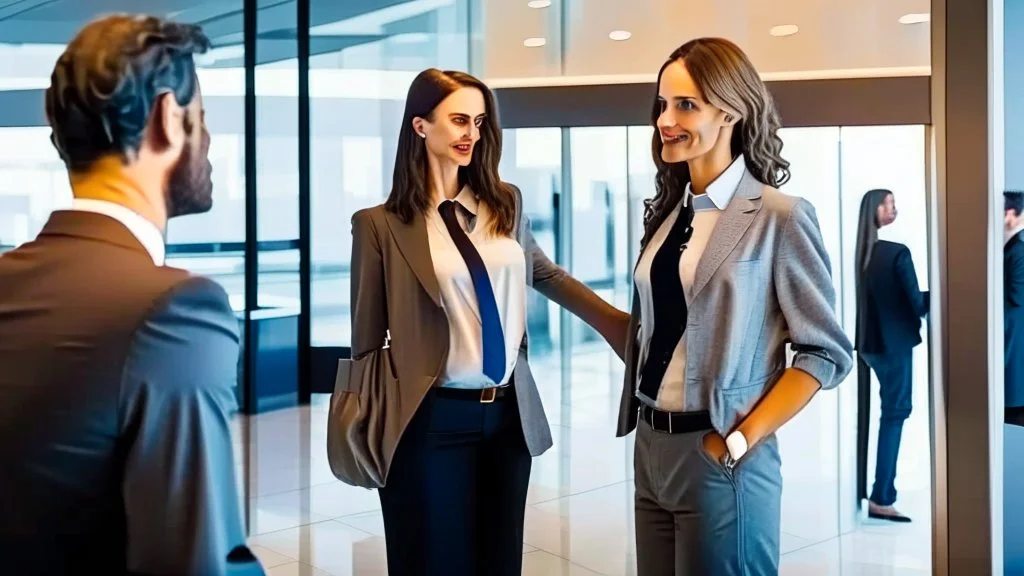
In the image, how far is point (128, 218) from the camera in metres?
1.07

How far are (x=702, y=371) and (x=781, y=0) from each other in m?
1.86

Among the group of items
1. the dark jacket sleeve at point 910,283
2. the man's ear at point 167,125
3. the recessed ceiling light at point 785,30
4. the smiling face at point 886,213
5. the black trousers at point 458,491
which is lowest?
the black trousers at point 458,491

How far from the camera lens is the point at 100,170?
1074 mm

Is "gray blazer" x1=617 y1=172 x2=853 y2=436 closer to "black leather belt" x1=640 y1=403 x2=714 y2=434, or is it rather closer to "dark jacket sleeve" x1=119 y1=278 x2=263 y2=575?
"black leather belt" x1=640 y1=403 x2=714 y2=434

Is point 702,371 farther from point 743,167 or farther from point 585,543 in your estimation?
point 585,543

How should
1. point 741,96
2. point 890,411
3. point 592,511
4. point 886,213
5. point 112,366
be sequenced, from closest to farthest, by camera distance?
1. point 112,366
2. point 741,96
3. point 886,213
4. point 890,411
5. point 592,511

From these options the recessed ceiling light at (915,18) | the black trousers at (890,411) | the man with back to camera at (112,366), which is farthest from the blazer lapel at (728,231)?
the black trousers at (890,411)

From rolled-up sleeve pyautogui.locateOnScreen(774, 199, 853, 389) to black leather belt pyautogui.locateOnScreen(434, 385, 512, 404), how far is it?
759 mm

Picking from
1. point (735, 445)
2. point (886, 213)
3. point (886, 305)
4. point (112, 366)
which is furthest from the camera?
point (886, 213)

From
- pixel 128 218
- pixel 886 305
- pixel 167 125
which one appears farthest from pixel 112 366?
pixel 886 305

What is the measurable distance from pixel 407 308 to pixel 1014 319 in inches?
78.4

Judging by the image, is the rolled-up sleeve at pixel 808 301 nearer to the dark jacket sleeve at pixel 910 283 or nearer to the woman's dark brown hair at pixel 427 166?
the woman's dark brown hair at pixel 427 166

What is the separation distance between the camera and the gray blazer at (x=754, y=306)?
1864mm

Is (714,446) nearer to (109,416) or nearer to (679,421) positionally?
(679,421)
